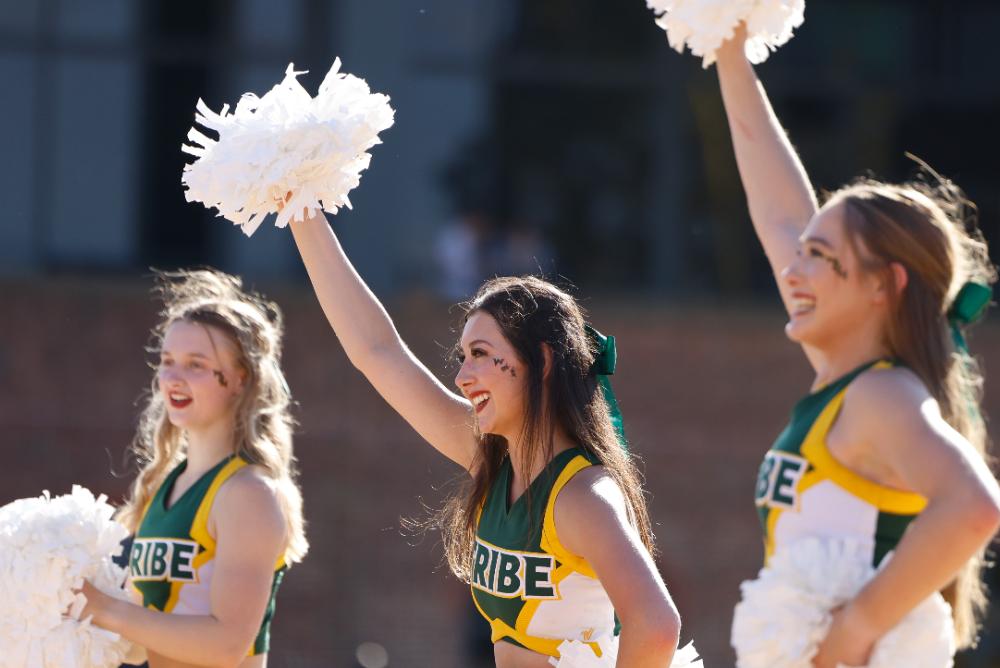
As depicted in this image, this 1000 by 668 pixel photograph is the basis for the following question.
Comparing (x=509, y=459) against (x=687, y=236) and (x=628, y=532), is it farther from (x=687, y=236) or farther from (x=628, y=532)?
(x=687, y=236)

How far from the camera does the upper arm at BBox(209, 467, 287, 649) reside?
353cm

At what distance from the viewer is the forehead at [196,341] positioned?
12.7 ft

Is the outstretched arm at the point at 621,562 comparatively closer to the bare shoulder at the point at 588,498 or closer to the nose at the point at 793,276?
the bare shoulder at the point at 588,498

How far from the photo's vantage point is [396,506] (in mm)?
9688

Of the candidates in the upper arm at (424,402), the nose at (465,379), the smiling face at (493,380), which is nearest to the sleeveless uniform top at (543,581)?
the smiling face at (493,380)

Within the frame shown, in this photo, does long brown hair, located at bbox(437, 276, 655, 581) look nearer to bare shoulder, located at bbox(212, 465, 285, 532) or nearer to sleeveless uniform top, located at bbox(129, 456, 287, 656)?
bare shoulder, located at bbox(212, 465, 285, 532)

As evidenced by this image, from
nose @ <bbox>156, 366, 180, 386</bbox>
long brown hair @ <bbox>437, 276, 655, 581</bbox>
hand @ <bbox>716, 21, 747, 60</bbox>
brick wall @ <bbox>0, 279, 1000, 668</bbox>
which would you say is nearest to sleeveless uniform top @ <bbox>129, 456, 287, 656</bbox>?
nose @ <bbox>156, 366, 180, 386</bbox>

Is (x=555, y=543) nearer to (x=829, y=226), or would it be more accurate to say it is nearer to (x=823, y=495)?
(x=823, y=495)

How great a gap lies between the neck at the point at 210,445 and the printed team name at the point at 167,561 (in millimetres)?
212

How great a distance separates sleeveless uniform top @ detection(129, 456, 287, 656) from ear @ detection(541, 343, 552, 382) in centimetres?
99

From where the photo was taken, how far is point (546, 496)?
3.07 m

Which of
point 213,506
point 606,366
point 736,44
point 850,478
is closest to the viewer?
point 850,478

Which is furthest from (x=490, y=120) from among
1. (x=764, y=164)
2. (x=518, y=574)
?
(x=518, y=574)

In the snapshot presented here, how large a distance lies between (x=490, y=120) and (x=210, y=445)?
7.18 meters
